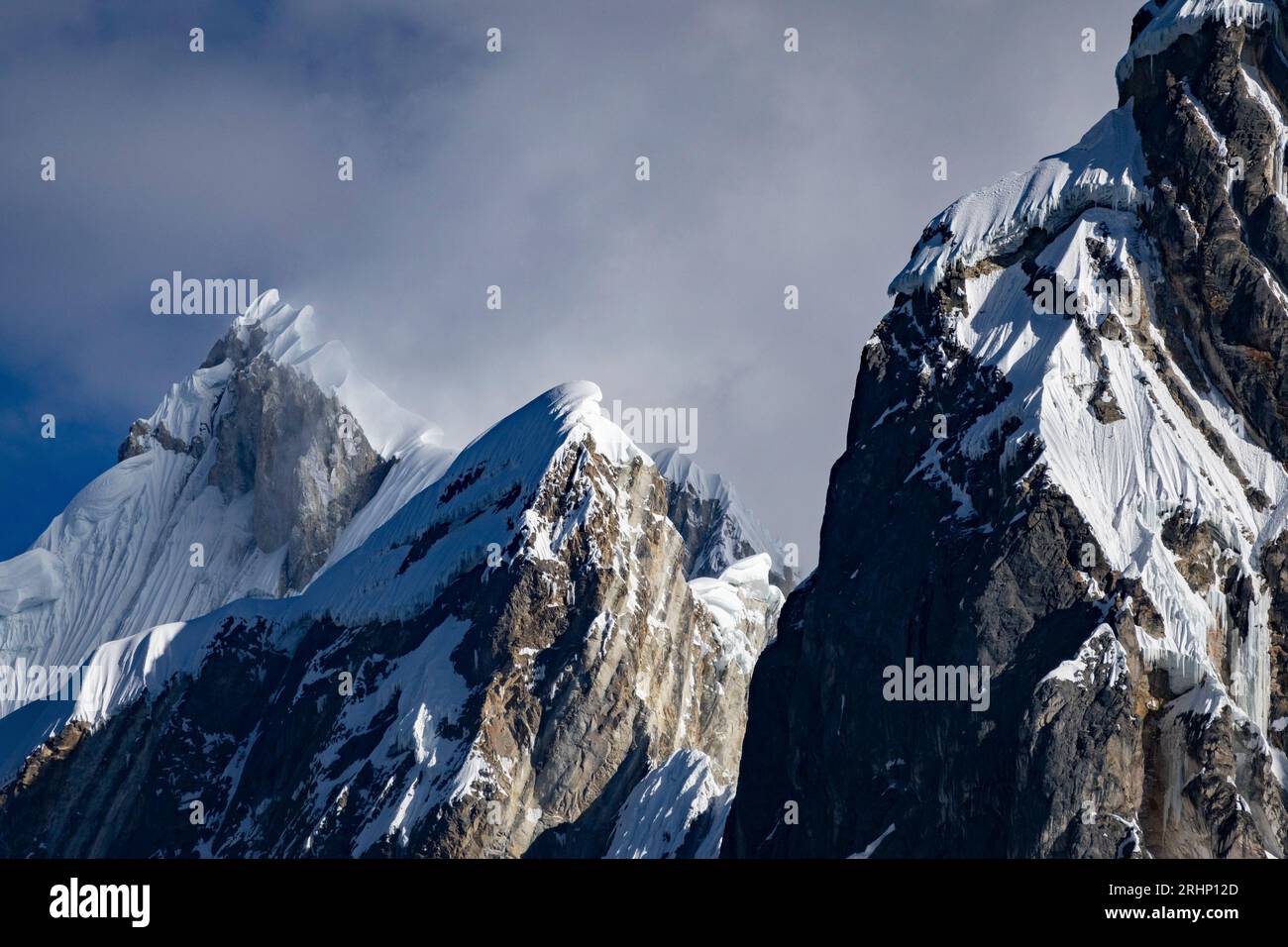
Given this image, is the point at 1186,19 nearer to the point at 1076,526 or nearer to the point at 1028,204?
the point at 1028,204

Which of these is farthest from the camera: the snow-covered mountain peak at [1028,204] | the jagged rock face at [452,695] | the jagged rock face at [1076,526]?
the jagged rock face at [452,695]

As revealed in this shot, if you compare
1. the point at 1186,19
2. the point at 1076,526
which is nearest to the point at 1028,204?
the point at 1186,19

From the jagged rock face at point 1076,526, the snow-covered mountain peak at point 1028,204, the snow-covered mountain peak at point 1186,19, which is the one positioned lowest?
the jagged rock face at point 1076,526

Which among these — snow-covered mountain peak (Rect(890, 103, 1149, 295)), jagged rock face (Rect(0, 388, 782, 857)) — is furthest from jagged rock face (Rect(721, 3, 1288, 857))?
jagged rock face (Rect(0, 388, 782, 857))

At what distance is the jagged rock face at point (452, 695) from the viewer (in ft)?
443

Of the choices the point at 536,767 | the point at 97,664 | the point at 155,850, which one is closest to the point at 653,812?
the point at 536,767

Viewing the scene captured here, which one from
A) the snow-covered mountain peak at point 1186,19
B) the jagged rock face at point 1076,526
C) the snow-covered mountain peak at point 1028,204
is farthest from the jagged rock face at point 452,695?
the snow-covered mountain peak at point 1186,19

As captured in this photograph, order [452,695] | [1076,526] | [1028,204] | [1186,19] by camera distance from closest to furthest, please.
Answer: [1076,526] → [1186,19] → [1028,204] → [452,695]

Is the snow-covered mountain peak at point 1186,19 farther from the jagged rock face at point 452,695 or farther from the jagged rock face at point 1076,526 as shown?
the jagged rock face at point 452,695

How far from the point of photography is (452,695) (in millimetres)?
140375

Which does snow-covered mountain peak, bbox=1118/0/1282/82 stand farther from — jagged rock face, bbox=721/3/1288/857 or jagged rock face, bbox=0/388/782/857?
jagged rock face, bbox=0/388/782/857

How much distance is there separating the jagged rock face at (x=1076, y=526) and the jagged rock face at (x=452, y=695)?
2936 cm

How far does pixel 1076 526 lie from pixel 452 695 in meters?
56.7

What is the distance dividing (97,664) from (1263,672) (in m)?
101
